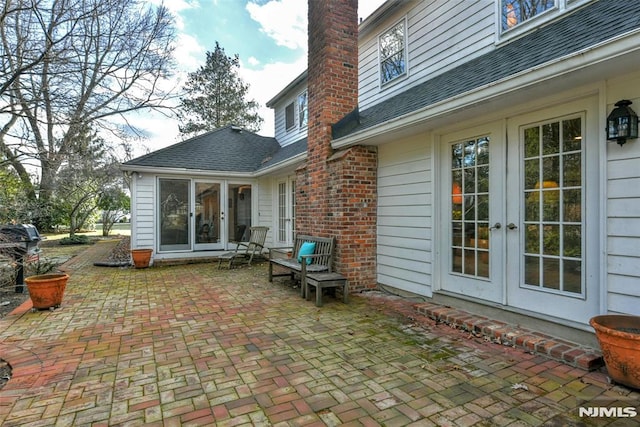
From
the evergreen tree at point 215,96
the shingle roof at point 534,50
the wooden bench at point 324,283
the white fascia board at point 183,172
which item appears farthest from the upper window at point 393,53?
the evergreen tree at point 215,96

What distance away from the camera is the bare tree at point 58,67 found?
4.53 m

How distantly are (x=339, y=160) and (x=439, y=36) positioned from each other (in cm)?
239

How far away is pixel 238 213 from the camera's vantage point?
9023 mm

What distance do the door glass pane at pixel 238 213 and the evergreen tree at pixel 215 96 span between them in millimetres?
12780

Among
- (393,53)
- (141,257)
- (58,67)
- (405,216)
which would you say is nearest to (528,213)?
(405,216)

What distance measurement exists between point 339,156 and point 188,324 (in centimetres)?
310

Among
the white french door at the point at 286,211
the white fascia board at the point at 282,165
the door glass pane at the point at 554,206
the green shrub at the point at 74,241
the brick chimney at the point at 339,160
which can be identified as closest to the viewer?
the door glass pane at the point at 554,206

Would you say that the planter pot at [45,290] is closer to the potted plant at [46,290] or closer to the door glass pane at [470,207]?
the potted plant at [46,290]

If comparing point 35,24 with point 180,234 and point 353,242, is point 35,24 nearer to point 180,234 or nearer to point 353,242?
point 180,234

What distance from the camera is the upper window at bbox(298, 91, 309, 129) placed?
9.07 metres

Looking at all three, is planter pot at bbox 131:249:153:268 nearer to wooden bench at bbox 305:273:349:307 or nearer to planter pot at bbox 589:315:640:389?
wooden bench at bbox 305:273:349:307

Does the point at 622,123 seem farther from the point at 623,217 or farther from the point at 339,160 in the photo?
the point at 339,160

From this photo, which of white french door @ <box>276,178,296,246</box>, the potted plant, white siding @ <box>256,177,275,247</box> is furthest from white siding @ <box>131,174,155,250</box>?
the potted plant

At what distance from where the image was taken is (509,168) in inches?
133
